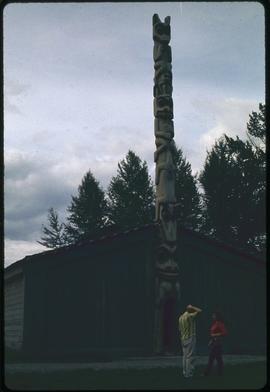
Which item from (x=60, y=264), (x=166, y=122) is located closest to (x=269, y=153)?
(x=166, y=122)

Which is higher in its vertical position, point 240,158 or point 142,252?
point 240,158

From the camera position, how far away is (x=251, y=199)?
4594 centimetres

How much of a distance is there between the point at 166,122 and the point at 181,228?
5000mm

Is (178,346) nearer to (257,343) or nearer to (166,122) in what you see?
(257,343)

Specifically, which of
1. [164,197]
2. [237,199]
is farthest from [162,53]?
[237,199]

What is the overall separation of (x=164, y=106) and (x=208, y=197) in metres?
30.8

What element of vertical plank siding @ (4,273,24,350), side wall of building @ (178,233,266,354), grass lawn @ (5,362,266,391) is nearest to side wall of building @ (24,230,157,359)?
vertical plank siding @ (4,273,24,350)

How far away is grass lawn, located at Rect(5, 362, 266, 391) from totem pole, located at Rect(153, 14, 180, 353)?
2.92 meters

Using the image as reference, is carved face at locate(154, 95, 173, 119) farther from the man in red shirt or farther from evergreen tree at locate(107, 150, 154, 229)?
evergreen tree at locate(107, 150, 154, 229)

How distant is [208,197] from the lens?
4862 cm

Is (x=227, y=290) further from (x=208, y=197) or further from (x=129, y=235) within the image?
(x=208, y=197)

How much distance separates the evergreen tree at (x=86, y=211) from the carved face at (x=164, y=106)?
40254mm

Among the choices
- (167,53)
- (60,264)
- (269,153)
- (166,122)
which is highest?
(167,53)

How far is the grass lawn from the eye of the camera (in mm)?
12172
